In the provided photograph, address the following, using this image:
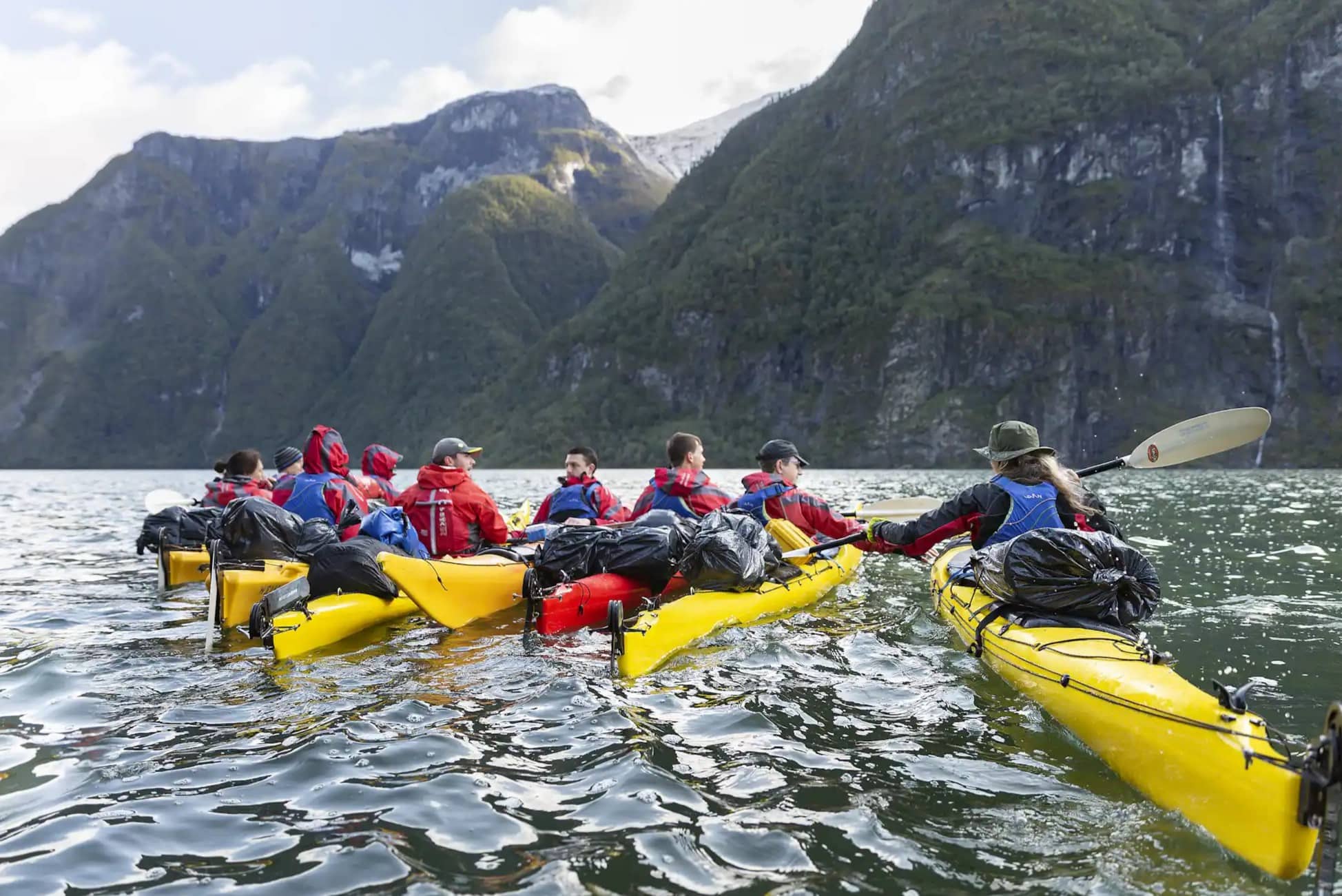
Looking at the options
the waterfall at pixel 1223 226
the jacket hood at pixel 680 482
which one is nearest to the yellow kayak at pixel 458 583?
the jacket hood at pixel 680 482

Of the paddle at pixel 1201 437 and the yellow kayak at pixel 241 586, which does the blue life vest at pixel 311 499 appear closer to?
the yellow kayak at pixel 241 586

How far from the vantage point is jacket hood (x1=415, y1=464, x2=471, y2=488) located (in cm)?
1030

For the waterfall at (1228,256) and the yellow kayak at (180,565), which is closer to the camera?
the yellow kayak at (180,565)

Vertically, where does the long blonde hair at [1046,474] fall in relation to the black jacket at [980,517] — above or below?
above

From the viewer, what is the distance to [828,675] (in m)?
7.13

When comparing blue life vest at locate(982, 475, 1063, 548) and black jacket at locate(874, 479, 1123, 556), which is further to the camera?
black jacket at locate(874, 479, 1123, 556)

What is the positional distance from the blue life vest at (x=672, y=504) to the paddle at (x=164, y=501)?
8956mm

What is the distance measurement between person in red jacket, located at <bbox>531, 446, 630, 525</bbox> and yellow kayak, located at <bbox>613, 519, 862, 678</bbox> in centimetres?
221

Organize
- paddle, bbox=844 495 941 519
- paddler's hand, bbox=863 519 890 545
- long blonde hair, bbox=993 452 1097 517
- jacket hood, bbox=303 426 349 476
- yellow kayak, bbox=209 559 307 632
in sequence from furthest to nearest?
paddle, bbox=844 495 941 519
jacket hood, bbox=303 426 349 476
yellow kayak, bbox=209 559 307 632
paddler's hand, bbox=863 519 890 545
long blonde hair, bbox=993 452 1097 517

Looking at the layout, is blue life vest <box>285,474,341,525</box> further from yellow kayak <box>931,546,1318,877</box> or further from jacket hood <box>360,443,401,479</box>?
yellow kayak <box>931,546,1318,877</box>

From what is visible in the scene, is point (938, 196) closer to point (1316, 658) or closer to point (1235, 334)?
point (1235, 334)

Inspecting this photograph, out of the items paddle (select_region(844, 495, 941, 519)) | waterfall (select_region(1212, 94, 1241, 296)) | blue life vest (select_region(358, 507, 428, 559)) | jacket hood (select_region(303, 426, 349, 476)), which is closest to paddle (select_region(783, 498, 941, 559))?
paddle (select_region(844, 495, 941, 519))

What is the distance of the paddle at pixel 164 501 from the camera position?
15.5m

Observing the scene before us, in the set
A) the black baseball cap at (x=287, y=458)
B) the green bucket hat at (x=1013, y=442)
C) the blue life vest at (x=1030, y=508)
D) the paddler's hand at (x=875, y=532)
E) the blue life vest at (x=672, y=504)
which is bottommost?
the paddler's hand at (x=875, y=532)
